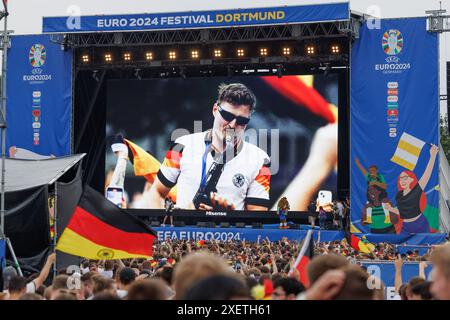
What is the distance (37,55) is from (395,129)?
1278 centimetres

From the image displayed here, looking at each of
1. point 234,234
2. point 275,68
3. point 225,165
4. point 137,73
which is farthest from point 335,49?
point 137,73

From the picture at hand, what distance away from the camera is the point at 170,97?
28.6 m

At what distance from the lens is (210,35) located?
27.2 metres

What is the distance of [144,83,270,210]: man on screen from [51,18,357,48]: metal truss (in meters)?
1.87

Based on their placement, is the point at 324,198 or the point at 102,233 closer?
the point at 102,233

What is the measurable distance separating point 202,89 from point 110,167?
4.30 metres

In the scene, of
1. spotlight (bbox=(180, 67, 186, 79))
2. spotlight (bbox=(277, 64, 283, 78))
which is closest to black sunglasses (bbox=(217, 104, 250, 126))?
spotlight (bbox=(180, 67, 186, 79))

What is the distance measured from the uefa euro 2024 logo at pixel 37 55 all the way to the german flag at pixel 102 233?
65.0 feet

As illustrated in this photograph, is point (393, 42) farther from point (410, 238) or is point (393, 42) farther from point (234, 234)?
point (234, 234)

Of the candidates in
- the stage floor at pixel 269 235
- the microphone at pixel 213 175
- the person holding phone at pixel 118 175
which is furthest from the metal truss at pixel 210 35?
the stage floor at pixel 269 235

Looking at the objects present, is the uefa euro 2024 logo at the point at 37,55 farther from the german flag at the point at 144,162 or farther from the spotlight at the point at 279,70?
the spotlight at the point at 279,70

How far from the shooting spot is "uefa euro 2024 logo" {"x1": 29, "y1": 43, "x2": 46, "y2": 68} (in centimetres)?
2903

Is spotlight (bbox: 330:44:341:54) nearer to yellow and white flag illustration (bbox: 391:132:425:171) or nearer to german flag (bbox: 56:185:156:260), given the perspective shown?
yellow and white flag illustration (bbox: 391:132:425:171)
